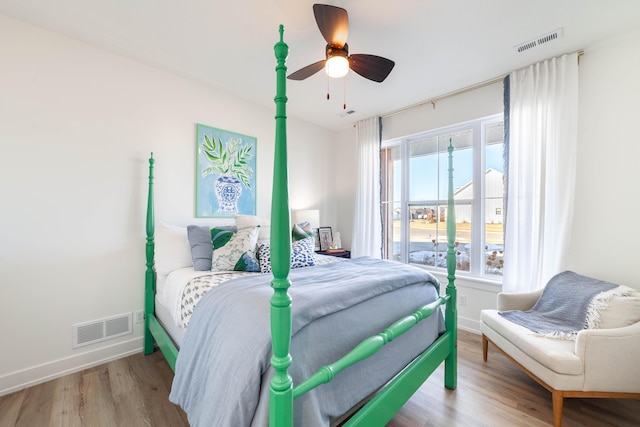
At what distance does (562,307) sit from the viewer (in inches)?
77.6

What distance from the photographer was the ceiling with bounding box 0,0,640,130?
1730mm

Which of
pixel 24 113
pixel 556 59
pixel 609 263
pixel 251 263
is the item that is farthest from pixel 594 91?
pixel 24 113

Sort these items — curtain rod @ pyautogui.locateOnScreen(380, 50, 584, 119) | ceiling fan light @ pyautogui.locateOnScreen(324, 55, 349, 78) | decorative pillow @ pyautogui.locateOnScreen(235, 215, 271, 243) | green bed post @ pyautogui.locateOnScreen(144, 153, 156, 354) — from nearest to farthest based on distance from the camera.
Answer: ceiling fan light @ pyautogui.locateOnScreen(324, 55, 349, 78)
green bed post @ pyautogui.locateOnScreen(144, 153, 156, 354)
decorative pillow @ pyautogui.locateOnScreen(235, 215, 271, 243)
curtain rod @ pyautogui.locateOnScreen(380, 50, 584, 119)

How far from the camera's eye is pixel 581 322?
71.7 inches

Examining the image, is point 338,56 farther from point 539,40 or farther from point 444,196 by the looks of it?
point 444,196

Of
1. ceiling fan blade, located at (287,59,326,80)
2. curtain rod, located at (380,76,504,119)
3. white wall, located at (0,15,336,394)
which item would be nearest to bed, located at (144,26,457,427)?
white wall, located at (0,15,336,394)

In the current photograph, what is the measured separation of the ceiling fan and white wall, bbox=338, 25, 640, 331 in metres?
1.80

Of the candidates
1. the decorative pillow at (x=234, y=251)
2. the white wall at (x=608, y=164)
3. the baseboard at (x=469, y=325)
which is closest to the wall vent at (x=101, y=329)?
the decorative pillow at (x=234, y=251)

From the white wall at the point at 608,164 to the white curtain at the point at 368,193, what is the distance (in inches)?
77.7

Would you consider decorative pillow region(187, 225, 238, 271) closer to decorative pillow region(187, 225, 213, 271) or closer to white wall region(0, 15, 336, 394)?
decorative pillow region(187, 225, 213, 271)

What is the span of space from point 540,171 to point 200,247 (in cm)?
309

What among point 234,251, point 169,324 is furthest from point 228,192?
point 169,324

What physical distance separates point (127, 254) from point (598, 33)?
4.23 m

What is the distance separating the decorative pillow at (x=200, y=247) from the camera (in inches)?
82.2
